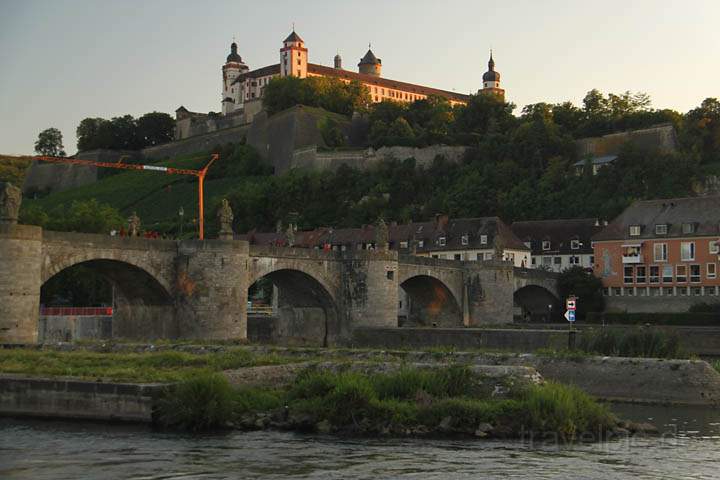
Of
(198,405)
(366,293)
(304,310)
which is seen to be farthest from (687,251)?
(198,405)

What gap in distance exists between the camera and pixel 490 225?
90.1 m

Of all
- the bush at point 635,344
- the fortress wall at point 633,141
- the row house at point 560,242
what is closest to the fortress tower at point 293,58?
the fortress wall at point 633,141

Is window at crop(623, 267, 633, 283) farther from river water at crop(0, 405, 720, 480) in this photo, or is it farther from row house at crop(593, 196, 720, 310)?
river water at crop(0, 405, 720, 480)

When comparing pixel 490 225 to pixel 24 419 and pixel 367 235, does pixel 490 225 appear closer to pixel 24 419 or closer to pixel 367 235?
pixel 367 235

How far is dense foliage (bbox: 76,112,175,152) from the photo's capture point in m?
174

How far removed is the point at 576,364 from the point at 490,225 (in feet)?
172

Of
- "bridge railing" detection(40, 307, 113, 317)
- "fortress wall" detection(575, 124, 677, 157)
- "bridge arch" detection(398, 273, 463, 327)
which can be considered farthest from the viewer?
"fortress wall" detection(575, 124, 677, 157)

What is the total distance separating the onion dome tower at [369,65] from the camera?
195 meters

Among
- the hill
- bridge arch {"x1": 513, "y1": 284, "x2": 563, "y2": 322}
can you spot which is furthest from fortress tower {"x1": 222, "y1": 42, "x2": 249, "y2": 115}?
bridge arch {"x1": 513, "y1": 284, "x2": 563, "y2": 322}

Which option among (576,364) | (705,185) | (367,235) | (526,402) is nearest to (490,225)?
(367,235)

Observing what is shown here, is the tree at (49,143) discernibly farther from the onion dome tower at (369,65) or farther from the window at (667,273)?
the window at (667,273)

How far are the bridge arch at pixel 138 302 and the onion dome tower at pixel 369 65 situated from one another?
14768cm

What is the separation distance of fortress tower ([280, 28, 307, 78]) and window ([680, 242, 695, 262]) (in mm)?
105799

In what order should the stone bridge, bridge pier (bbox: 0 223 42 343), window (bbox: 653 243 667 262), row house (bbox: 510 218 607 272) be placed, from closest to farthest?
bridge pier (bbox: 0 223 42 343), the stone bridge, window (bbox: 653 243 667 262), row house (bbox: 510 218 607 272)
